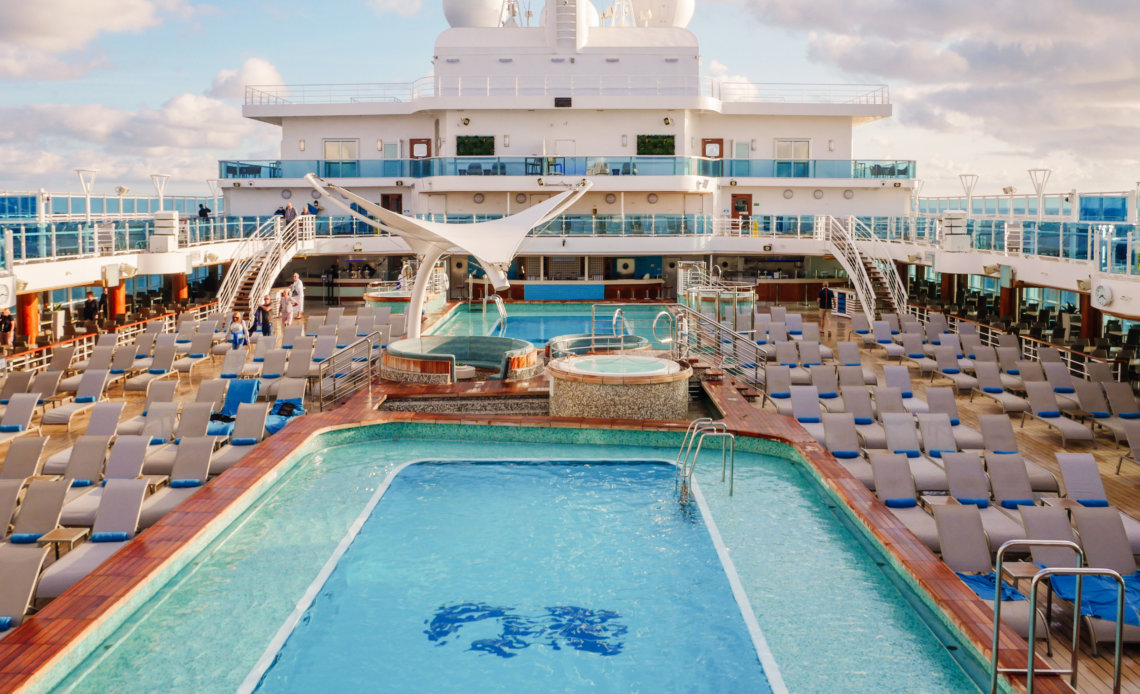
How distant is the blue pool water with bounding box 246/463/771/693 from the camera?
6.86 meters

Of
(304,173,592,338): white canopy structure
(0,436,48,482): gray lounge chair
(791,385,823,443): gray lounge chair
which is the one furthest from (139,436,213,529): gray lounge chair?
(791,385,823,443): gray lounge chair

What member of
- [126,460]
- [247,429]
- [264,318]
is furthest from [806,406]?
[264,318]

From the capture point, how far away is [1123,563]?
312 inches

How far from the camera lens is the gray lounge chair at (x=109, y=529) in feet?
25.6

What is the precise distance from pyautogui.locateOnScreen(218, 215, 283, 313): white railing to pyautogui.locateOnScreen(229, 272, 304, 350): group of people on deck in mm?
728

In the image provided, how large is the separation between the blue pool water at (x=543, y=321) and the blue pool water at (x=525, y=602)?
39.9 feet

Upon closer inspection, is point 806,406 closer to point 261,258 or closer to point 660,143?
point 261,258

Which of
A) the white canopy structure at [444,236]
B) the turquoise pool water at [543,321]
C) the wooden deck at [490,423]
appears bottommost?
the wooden deck at [490,423]

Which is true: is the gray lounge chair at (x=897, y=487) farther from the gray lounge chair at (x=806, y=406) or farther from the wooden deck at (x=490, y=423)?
the gray lounge chair at (x=806, y=406)

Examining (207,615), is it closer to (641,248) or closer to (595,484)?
(595,484)

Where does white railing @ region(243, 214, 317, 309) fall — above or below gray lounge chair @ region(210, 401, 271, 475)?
above

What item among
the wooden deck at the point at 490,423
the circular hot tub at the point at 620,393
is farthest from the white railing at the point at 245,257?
the circular hot tub at the point at 620,393

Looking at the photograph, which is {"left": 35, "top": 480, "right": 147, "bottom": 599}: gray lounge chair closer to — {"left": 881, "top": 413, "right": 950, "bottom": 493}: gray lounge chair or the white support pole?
{"left": 881, "top": 413, "right": 950, "bottom": 493}: gray lounge chair

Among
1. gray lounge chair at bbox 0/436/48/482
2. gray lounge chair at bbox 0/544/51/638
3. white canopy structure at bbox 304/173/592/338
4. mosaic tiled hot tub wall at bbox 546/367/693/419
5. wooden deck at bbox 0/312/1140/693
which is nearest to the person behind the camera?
wooden deck at bbox 0/312/1140/693
